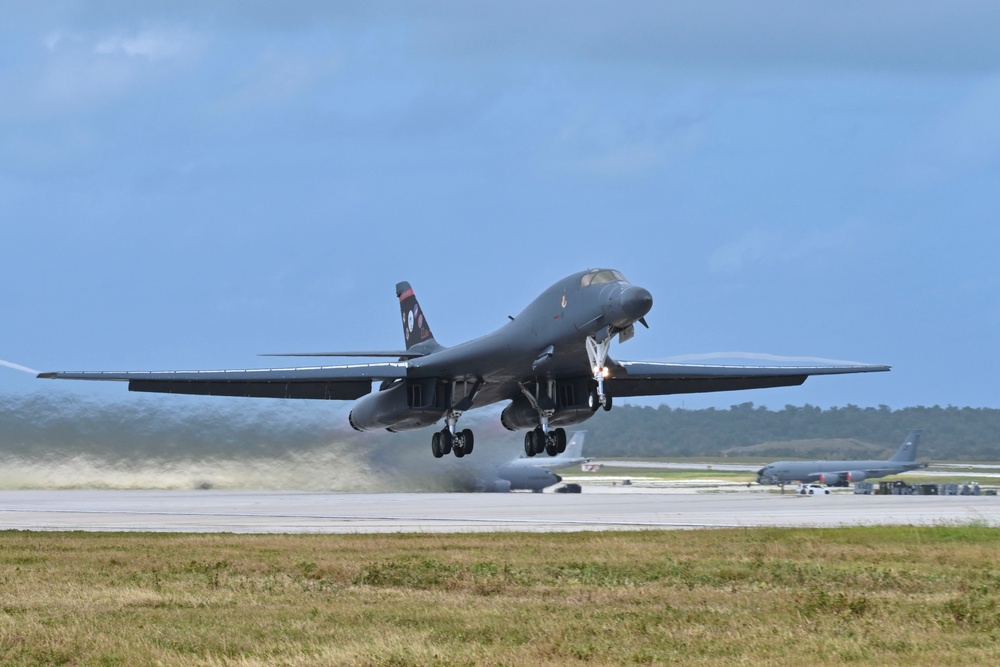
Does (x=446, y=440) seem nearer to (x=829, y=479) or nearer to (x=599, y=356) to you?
(x=599, y=356)

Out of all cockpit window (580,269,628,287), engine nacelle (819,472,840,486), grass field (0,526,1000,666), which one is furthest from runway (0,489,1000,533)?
engine nacelle (819,472,840,486)

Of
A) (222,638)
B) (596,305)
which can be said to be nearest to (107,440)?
(596,305)

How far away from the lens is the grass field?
14945 millimetres

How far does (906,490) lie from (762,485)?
16.8 meters

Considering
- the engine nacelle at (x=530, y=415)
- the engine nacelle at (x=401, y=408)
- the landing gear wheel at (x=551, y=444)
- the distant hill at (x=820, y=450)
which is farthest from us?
the distant hill at (x=820, y=450)

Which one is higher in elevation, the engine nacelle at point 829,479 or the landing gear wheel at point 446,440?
the landing gear wheel at point 446,440

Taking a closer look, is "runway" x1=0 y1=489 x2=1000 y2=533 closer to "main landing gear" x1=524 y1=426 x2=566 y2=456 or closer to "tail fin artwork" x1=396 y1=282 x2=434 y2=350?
"main landing gear" x1=524 y1=426 x2=566 y2=456

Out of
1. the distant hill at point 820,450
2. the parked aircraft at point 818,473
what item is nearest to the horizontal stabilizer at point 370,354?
the parked aircraft at point 818,473

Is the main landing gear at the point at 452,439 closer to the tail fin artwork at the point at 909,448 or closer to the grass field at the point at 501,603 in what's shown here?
the grass field at the point at 501,603

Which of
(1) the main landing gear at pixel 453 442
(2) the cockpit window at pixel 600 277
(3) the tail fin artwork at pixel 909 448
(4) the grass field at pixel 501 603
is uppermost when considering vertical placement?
(2) the cockpit window at pixel 600 277

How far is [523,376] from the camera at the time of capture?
112 feet

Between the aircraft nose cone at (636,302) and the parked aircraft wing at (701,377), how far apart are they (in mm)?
8113

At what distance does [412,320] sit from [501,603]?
2554 cm

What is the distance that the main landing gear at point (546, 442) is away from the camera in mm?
35562
